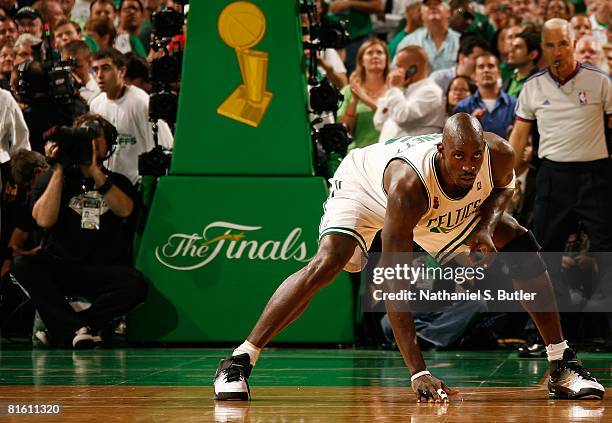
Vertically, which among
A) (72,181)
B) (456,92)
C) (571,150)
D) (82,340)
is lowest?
(82,340)

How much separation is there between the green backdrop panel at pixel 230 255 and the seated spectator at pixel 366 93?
5.19ft

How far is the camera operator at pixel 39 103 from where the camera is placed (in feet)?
30.8

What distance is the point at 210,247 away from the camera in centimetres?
859

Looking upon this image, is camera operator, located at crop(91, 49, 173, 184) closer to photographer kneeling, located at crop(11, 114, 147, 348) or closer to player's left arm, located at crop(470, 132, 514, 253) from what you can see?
photographer kneeling, located at crop(11, 114, 147, 348)

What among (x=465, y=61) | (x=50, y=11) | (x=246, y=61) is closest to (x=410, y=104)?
(x=465, y=61)

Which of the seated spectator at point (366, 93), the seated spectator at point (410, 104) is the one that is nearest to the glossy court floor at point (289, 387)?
the seated spectator at point (410, 104)

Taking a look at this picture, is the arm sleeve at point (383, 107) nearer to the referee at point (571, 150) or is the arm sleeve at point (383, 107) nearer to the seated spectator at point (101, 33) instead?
the referee at point (571, 150)

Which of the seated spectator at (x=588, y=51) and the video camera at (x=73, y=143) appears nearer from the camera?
the video camera at (x=73, y=143)

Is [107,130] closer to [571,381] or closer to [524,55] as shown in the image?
[524,55]

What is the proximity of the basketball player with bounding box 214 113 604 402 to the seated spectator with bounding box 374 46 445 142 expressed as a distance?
3438 millimetres

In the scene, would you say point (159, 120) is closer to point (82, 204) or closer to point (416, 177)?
point (82, 204)

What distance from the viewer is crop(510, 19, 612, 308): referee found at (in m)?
8.42

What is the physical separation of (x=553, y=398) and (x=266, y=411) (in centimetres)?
151

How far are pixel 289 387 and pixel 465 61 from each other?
5.33 metres
